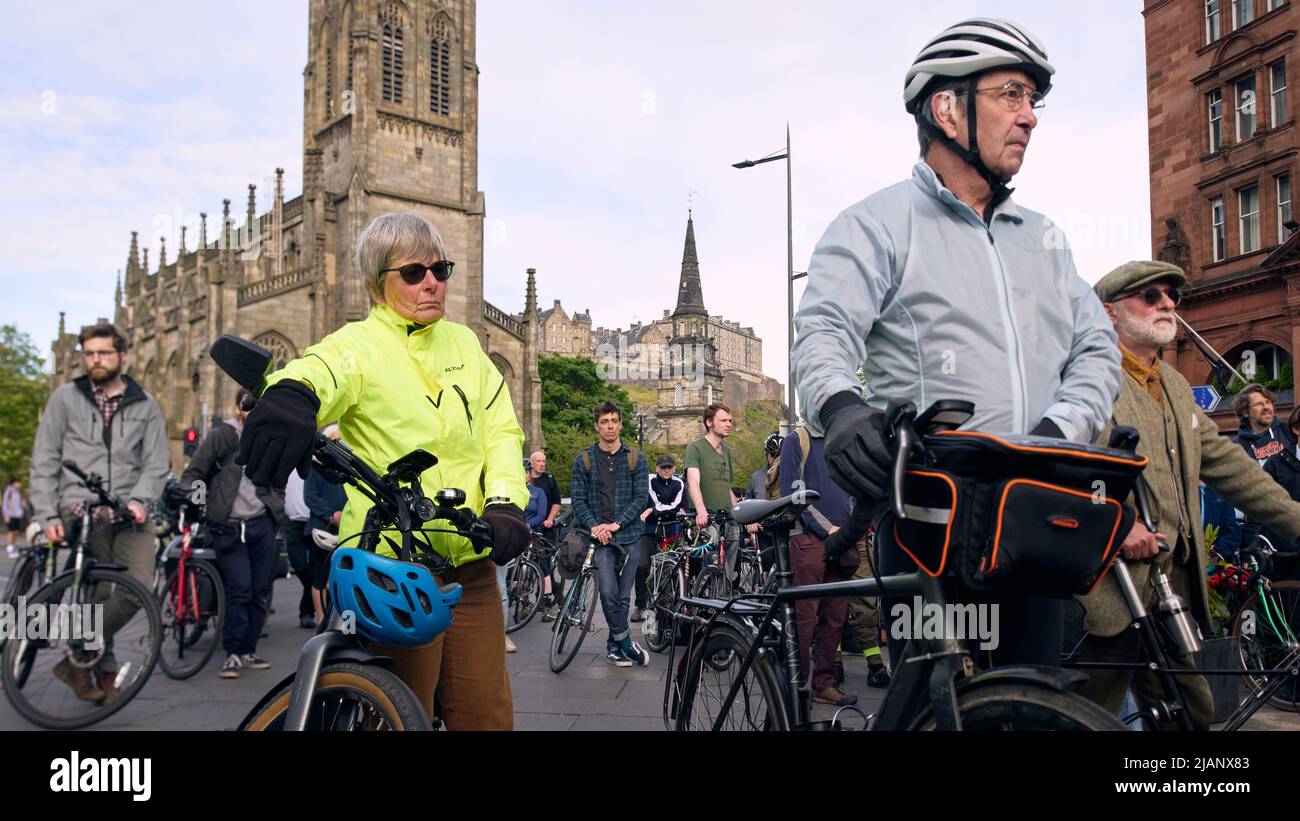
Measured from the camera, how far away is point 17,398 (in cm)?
5553

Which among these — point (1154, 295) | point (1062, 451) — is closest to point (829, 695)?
point (1154, 295)

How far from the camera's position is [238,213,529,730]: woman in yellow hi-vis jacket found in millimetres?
2598

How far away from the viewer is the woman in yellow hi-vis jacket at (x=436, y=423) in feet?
8.52

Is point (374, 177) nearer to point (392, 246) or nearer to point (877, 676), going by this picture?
point (877, 676)

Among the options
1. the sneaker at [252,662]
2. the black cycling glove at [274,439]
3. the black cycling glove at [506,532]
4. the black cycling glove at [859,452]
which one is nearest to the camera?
the black cycling glove at [859,452]

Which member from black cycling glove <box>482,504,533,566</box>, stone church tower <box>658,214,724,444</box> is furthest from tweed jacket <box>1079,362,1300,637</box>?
stone church tower <box>658,214,724,444</box>

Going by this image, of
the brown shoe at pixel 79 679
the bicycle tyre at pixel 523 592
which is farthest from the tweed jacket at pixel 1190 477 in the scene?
the bicycle tyre at pixel 523 592

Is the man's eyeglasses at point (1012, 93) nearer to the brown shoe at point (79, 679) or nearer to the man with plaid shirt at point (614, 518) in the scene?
the brown shoe at point (79, 679)

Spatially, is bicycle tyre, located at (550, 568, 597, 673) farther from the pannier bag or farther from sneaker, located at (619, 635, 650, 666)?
the pannier bag

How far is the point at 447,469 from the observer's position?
8.99 feet

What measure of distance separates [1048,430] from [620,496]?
653 centimetres

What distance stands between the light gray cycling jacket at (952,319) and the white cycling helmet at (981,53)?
0.24m

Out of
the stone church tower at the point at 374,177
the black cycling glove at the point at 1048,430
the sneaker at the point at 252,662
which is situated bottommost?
the sneaker at the point at 252,662

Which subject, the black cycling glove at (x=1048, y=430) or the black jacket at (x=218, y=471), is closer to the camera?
the black cycling glove at (x=1048, y=430)
